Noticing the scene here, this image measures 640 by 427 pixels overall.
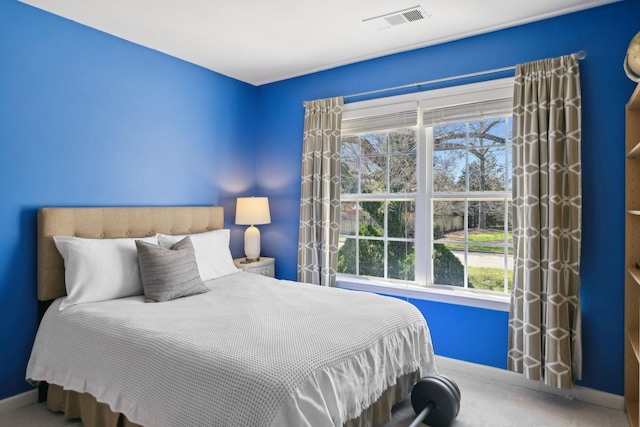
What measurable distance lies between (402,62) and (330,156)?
3.39 ft

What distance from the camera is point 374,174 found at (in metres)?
3.72

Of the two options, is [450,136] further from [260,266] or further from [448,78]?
[260,266]

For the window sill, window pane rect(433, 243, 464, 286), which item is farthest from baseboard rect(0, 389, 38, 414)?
window pane rect(433, 243, 464, 286)

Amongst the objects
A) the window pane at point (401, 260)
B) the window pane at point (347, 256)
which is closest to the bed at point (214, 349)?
the window pane at point (401, 260)

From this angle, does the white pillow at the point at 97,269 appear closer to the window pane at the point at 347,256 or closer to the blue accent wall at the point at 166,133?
the blue accent wall at the point at 166,133

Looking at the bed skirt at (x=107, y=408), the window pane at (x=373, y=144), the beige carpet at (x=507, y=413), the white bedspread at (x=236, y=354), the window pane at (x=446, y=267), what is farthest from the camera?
the window pane at (x=373, y=144)

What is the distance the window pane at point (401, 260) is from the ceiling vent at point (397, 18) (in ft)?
5.79

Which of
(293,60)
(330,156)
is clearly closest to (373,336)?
(330,156)

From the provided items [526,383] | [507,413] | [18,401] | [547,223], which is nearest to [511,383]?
[526,383]

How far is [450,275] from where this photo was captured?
10.8 feet

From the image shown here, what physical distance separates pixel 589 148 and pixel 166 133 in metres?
3.26

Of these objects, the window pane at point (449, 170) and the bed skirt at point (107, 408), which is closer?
the bed skirt at point (107, 408)

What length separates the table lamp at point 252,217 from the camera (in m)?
3.87

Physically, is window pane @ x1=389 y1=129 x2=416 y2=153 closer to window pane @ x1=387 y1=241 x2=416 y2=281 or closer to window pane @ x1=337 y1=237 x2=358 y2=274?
window pane @ x1=387 y1=241 x2=416 y2=281
